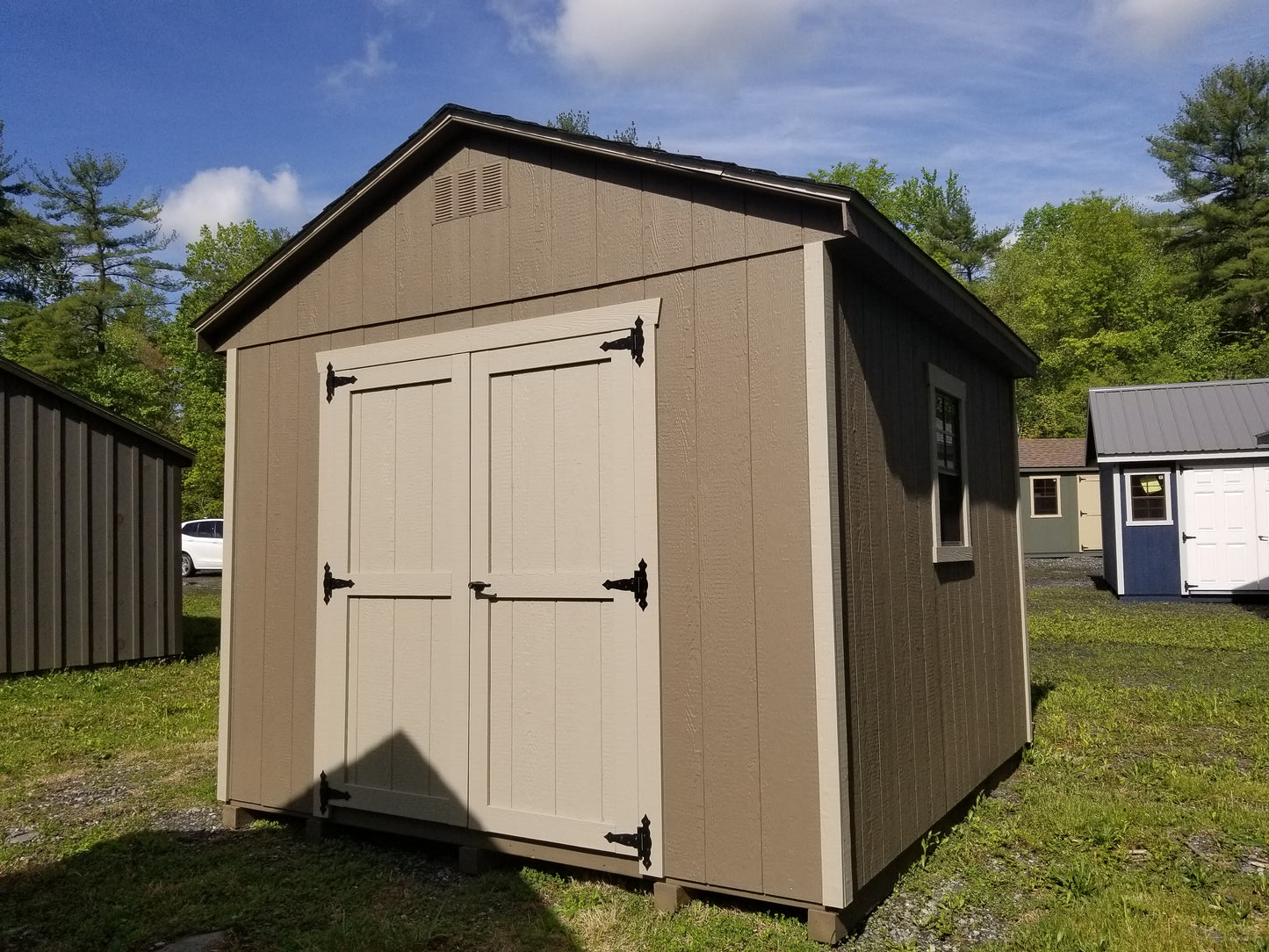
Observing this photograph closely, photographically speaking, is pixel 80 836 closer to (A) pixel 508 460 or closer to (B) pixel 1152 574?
(A) pixel 508 460

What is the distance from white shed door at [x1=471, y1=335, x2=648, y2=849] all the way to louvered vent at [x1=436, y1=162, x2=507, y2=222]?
0.71 meters

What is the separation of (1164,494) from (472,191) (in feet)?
46.5

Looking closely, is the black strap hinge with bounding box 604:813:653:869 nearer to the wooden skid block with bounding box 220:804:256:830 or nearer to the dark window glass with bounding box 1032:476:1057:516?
the wooden skid block with bounding box 220:804:256:830

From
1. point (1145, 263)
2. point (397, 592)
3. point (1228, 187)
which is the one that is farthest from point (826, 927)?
point (1145, 263)

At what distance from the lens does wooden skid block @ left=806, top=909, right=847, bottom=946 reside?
3.31 metres

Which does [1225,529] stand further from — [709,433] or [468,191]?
[468,191]

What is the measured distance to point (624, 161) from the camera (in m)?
3.97

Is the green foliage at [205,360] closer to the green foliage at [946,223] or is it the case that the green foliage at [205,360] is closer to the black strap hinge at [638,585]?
the green foliage at [946,223]

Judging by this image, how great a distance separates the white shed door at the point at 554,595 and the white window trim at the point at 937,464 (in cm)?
167

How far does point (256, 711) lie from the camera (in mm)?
4918

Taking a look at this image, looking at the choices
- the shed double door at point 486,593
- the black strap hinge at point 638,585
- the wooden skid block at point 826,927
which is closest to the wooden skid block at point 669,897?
the shed double door at point 486,593

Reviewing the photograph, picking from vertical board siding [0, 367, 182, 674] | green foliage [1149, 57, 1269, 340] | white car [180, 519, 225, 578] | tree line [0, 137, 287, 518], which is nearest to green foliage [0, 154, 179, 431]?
tree line [0, 137, 287, 518]

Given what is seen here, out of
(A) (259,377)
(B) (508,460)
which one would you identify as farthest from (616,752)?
(A) (259,377)

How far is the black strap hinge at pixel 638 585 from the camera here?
150 inches
